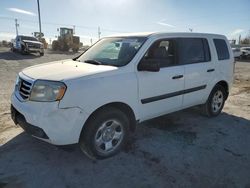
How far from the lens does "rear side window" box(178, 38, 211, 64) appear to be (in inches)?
181

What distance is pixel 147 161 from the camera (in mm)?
3627

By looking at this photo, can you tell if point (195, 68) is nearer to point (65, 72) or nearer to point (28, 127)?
point (65, 72)

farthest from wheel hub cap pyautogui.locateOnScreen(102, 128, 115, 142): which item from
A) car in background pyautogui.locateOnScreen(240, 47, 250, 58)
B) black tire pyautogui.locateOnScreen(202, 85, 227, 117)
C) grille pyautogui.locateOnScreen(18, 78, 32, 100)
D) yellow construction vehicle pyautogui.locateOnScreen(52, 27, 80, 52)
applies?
yellow construction vehicle pyautogui.locateOnScreen(52, 27, 80, 52)

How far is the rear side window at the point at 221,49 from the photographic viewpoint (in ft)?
17.6

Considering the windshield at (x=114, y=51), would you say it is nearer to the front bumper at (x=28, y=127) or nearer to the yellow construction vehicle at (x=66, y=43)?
the front bumper at (x=28, y=127)

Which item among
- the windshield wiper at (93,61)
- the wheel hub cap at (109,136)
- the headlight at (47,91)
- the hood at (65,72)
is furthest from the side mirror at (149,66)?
the headlight at (47,91)

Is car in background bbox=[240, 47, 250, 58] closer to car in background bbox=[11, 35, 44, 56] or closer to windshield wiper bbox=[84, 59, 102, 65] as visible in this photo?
car in background bbox=[11, 35, 44, 56]

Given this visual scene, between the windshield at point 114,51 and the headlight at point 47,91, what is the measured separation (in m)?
1.02

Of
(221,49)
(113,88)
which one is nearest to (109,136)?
(113,88)

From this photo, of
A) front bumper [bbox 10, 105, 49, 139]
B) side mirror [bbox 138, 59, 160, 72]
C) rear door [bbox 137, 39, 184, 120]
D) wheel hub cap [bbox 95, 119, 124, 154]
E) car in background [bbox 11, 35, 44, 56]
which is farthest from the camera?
car in background [bbox 11, 35, 44, 56]

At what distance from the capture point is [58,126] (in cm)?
310

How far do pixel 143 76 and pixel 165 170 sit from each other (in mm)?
1402

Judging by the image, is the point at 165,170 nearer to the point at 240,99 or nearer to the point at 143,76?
the point at 143,76

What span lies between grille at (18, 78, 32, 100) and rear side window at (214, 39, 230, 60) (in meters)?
3.92
